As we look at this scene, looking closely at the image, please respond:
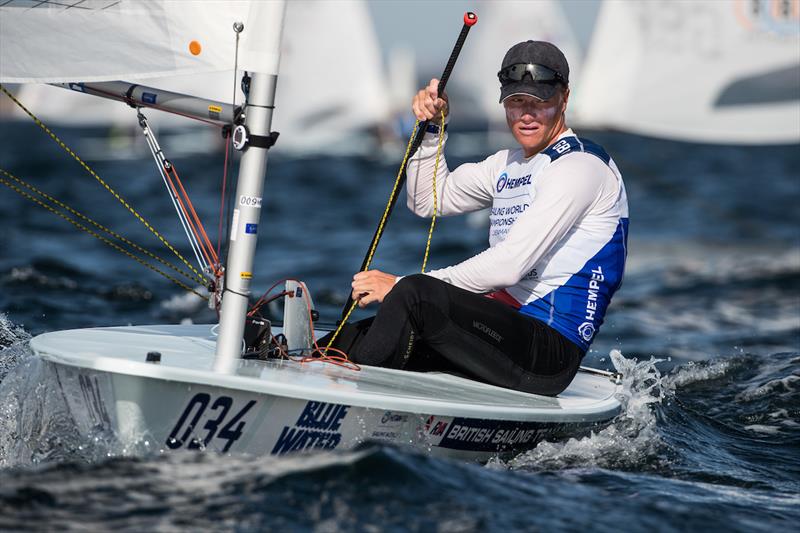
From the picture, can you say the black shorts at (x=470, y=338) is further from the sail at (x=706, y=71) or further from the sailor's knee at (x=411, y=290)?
the sail at (x=706, y=71)

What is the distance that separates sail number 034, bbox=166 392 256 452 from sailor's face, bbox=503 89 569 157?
61.1 inches

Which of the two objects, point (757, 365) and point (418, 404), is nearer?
point (418, 404)

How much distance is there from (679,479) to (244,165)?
201 cm

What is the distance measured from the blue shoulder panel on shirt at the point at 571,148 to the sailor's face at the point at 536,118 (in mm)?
55

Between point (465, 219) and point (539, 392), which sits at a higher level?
point (465, 219)

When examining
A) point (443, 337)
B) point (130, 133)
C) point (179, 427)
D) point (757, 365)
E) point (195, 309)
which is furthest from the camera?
point (130, 133)

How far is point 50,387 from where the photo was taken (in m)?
3.59

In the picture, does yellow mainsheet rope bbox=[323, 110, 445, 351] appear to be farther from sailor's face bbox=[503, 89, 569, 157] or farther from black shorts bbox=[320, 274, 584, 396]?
sailor's face bbox=[503, 89, 569, 157]

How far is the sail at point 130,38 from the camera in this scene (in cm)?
362

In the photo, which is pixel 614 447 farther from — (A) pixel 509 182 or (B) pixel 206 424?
(B) pixel 206 424

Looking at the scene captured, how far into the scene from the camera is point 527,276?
425 cm

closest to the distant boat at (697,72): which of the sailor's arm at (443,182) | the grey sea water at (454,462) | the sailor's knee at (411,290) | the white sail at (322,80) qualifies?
the grey sea water at (454,462)

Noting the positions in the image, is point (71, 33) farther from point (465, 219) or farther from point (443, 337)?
point (465, 219)

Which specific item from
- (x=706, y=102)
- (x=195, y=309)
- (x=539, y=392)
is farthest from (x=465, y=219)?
(x=539, y=392)
